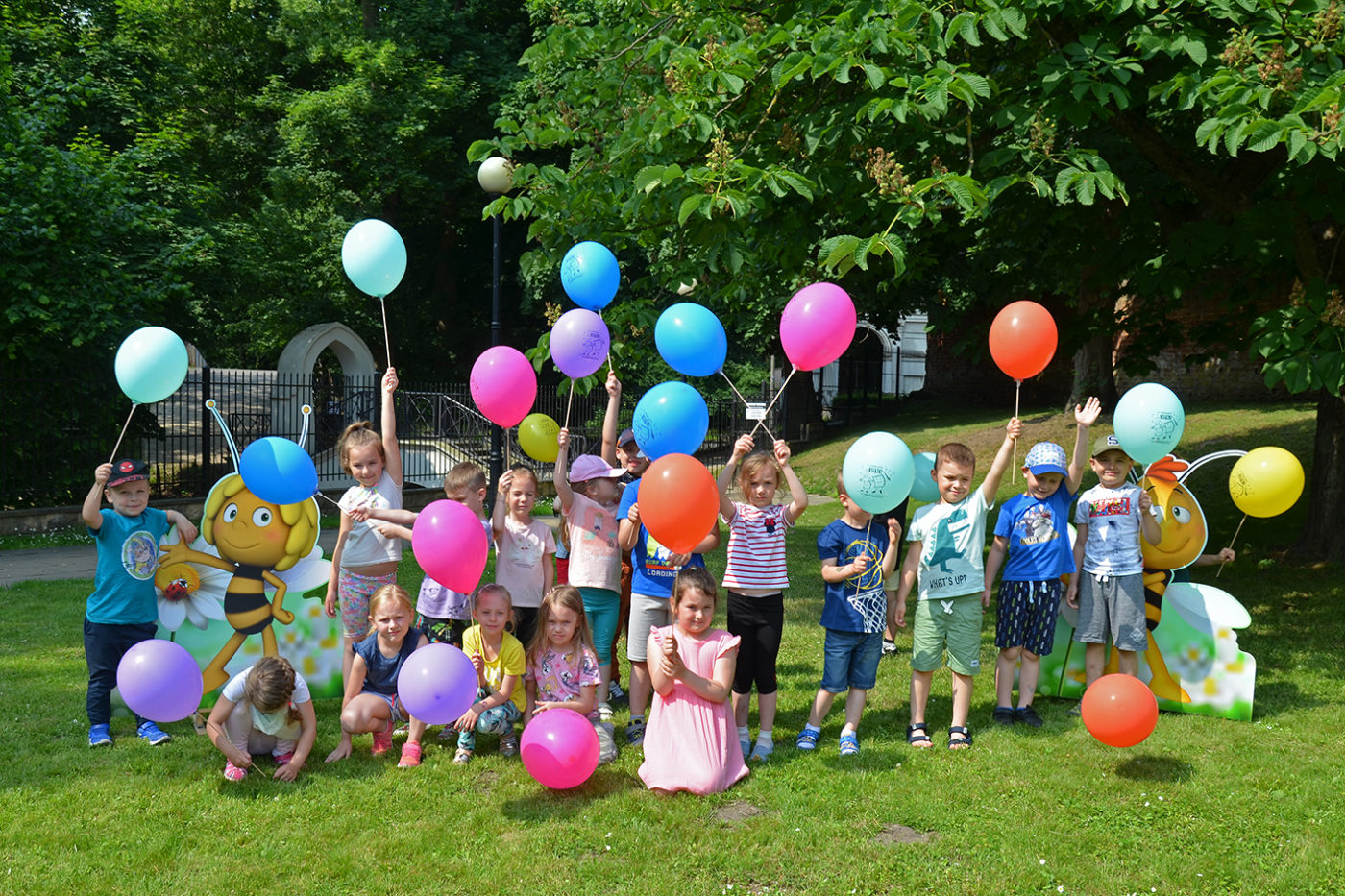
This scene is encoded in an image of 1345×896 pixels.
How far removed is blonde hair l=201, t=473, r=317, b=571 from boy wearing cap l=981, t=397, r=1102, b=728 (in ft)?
12.3

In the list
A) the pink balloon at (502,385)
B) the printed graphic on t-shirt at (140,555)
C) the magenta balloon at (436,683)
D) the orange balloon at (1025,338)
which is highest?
the orange balloon at (1025,338)

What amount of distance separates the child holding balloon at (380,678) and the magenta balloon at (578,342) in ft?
5.05

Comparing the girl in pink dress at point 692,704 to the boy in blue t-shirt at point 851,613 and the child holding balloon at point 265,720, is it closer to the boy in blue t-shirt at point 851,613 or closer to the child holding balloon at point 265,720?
the boy in blue t-shirt at point 851,613

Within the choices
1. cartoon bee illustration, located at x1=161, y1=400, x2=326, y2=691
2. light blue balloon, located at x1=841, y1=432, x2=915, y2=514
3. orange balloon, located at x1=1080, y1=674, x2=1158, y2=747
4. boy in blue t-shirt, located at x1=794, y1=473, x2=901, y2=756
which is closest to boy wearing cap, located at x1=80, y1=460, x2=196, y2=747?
cartoon bee illustration, located at x1=161, y1=400, x2=326, y2=691

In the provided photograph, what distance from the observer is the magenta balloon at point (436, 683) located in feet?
13.5

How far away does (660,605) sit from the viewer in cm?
513

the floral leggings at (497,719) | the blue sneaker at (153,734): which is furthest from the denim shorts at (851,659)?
the blue sneaker at (153,734)

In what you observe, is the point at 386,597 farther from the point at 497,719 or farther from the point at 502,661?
the point at 497,719

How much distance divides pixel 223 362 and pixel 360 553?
29.5m

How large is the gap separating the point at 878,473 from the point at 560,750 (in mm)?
1888

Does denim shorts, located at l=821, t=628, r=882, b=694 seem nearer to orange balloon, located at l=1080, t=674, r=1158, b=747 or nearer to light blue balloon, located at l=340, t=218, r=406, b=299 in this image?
orange balloon, located at l=1080, t=674, r=1158, b=747

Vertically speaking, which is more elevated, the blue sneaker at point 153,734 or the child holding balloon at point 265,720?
the child holding balloon at point 265,720

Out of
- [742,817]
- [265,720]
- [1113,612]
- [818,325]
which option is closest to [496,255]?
[818,325]

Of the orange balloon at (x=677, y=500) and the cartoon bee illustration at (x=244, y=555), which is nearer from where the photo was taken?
the orange balloon at (x=677, y=500)
